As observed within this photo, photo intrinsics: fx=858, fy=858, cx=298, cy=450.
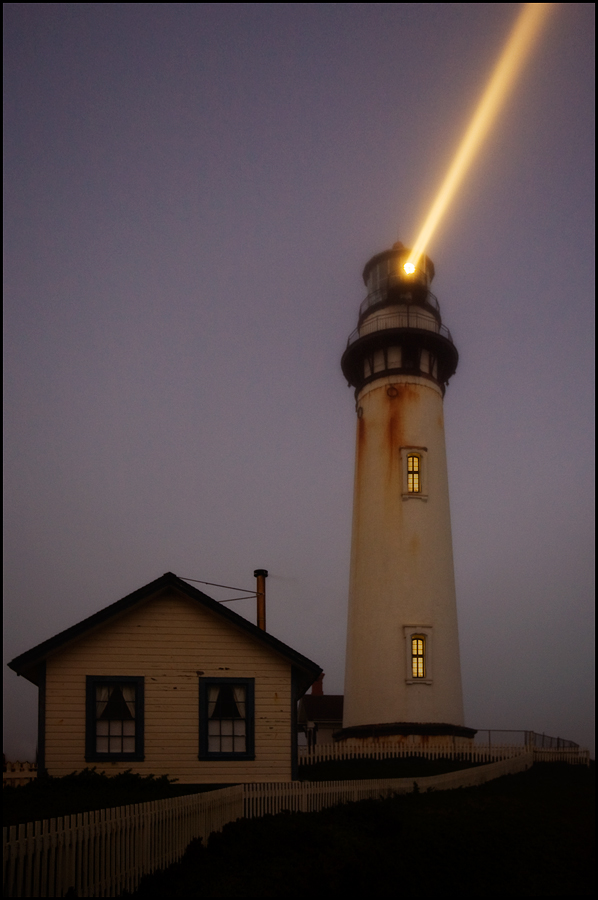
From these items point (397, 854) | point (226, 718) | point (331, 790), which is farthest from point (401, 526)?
point (397, 854)

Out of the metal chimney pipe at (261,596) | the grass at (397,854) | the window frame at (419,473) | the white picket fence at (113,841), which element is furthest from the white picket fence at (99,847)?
the window frame at (419,473)

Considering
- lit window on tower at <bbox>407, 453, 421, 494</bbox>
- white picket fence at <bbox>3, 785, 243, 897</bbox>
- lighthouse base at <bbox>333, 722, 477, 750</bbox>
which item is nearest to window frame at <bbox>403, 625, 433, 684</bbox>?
lighthouse base at <bbox>333, 722, 477, 750</bbox>

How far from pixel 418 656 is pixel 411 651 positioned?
34 cm

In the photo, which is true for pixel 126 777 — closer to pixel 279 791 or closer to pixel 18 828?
pixel 279 791

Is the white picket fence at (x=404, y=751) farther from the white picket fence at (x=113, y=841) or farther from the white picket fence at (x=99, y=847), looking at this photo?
the white picket fence at (x=99, y=847)

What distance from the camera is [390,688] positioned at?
32.0 metres

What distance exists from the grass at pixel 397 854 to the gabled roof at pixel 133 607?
11.2 feet

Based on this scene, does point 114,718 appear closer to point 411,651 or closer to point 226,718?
point 226,718

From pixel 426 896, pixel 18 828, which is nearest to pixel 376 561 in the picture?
pixel 426 896

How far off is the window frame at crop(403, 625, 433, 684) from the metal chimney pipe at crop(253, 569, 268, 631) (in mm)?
9407

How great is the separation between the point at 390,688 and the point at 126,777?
16.2 metres

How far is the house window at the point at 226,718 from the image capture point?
1961 cm

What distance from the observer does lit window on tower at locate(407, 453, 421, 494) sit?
34.2m

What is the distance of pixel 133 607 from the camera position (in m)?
19.8
